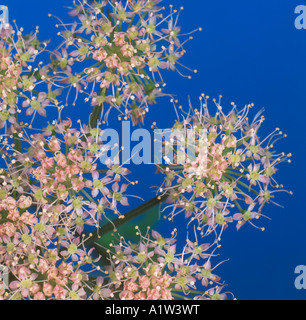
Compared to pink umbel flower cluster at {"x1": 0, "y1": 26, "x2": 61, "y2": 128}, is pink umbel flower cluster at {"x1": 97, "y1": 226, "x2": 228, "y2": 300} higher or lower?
pink umbel flower cluster at {"x1": 0, "y1": 26, "x2": 61, "y2": 128}

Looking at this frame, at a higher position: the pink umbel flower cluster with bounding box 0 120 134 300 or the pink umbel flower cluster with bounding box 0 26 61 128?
the pink umbel flower cluster with bounding box 0 26 61 128

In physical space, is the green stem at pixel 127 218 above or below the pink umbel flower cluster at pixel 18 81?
below

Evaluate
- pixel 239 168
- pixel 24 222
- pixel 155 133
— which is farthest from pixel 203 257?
pixel 24 222

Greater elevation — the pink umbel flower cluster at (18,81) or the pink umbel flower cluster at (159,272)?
the pink umbel flower cluster at (18,81)

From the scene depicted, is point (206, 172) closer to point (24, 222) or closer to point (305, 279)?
point (24, 222)

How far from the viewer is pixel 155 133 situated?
3.04m

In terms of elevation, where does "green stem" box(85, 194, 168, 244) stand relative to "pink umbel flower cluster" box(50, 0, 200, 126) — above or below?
below

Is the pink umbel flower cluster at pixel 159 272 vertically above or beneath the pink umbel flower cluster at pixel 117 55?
beneath

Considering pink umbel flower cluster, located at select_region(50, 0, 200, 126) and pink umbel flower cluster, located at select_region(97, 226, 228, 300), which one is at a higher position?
pink umbel flower cluster, located at select_region(50, 0, 200, 126)

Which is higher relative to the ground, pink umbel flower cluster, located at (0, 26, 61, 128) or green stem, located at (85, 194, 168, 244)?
pink umbel flower cluster, located at (0, 26, 61, 128)

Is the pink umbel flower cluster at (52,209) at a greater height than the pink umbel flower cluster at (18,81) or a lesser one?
lesser
